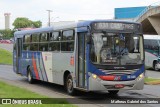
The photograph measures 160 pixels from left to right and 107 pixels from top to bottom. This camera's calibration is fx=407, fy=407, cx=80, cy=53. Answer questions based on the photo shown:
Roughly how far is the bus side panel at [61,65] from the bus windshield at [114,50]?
A: 1653 mm

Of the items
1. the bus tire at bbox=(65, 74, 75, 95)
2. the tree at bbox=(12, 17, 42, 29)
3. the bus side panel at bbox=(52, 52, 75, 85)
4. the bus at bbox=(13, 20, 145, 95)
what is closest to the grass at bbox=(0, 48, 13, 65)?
the bus side panel at bbox=(52, 52, 75, 85)

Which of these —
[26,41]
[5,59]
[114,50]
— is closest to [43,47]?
[26,41]

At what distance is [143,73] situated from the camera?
601 inches

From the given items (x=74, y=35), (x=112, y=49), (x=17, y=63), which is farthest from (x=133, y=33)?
(x=17, y=63)

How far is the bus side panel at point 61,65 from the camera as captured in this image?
1626cm

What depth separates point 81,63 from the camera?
15.3 metres

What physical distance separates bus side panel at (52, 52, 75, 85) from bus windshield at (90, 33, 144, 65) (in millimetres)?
1653

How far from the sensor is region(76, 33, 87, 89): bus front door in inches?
592

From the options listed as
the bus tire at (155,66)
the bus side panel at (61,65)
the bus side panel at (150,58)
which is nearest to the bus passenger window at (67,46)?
the bus side panel at (61,65)

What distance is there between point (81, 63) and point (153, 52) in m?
22.0

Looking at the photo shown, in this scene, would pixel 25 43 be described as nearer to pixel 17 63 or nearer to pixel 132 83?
pixel 17 63

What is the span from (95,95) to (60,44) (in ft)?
8.79

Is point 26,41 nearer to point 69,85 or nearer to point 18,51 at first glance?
point 18,51

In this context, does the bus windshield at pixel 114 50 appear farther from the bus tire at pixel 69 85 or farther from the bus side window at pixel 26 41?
the bus side window at pixel 26 41
